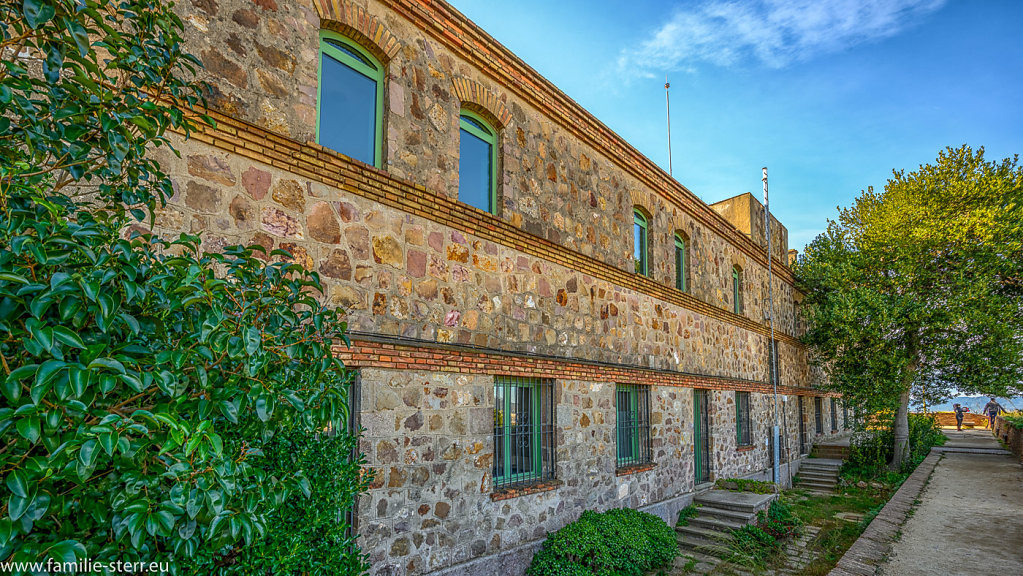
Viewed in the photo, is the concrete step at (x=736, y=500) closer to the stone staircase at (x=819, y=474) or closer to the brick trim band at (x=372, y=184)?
the brick trim band at (x=372, y=184)

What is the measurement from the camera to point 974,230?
50.4 ft

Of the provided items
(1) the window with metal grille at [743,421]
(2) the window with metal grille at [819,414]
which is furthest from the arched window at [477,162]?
(2) the window with metal grille at [819,414]

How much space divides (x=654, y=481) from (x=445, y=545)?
5329 mm

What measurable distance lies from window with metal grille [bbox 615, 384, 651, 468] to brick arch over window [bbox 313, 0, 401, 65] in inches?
253

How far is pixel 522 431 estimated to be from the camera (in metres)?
7.30

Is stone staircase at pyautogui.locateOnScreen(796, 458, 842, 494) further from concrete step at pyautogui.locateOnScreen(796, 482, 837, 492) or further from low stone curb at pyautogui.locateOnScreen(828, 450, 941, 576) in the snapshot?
low stone curb at pyautogui.locateOnScreen(828, 450, 941, 576)

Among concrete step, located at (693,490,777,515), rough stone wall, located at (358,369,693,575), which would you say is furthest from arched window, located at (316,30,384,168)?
concrete step, located at (693,490,777,515)

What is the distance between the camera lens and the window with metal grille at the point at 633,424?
9500mm

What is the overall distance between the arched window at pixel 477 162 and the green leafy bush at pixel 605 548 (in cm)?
443

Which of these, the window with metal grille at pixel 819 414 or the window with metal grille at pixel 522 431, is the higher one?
the window with metal grille at pixel 522 431

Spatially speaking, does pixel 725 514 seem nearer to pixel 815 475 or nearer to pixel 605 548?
pixel 605 548

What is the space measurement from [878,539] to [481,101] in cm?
793

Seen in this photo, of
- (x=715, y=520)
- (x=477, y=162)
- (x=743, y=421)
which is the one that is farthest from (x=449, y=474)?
(x=743, y=421)

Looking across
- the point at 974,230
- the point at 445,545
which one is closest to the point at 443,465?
the point at 445,545
